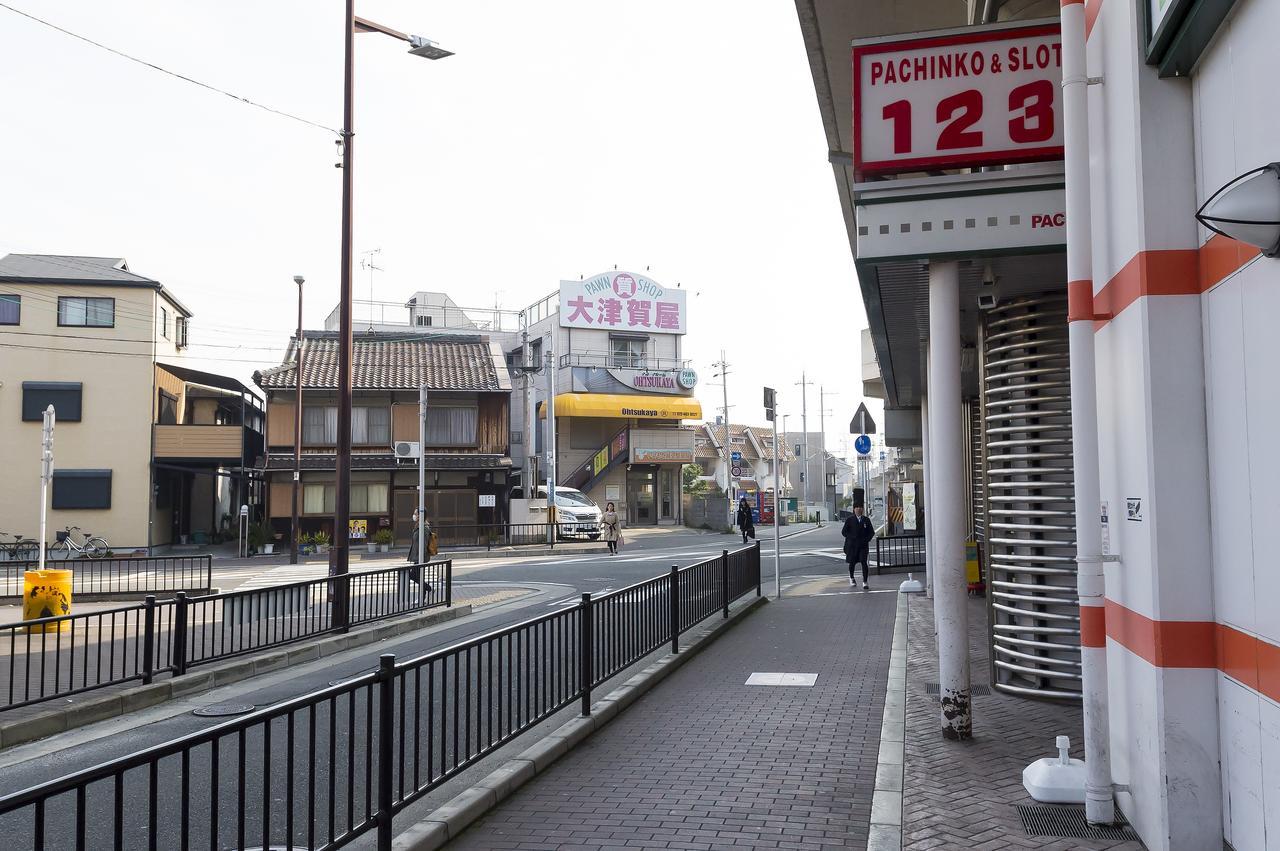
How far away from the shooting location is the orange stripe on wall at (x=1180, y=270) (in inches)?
165

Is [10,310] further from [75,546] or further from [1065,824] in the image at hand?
[1065,824]

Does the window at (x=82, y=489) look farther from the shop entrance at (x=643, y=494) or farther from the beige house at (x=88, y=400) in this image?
the shop entrance at (x=643, y=494)

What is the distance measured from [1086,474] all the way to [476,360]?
37697 millimetres

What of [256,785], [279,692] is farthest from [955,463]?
[279,692]

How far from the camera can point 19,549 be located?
31750 mm

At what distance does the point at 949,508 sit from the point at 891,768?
1.96m

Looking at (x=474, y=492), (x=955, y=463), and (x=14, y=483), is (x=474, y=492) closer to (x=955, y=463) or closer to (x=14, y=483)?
(x=14, y=483)

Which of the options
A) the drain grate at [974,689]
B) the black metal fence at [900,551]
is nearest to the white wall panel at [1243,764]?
the drain grate at [974,689]

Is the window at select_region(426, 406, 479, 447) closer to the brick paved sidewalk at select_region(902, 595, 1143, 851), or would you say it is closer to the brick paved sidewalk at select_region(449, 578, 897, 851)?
the brick paved sidewalk at select_region(449, 578, 897, 851)

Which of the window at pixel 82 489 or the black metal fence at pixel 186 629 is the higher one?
the window at pixel 82 489

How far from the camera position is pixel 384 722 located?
5.11 meters

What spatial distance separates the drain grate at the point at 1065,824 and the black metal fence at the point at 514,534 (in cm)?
2930

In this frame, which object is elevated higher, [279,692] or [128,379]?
[128,379]

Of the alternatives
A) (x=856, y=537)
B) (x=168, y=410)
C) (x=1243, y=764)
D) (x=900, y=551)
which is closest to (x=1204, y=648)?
(x=1243, y=764)
